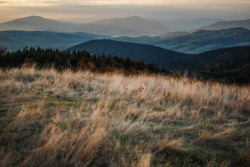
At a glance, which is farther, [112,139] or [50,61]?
[50,61]

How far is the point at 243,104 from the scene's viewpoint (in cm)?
541

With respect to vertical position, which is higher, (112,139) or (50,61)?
(50,61)

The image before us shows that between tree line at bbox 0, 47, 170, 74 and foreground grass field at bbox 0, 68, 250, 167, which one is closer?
foreground grass field at bbox 0, 68, 250, 167

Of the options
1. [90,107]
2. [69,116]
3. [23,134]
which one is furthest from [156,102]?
[23,134]

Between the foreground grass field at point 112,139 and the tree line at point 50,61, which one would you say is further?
the tree line at point 50,61

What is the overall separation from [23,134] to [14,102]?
5.96 ft

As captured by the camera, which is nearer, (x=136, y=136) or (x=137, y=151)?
(x=137, y=151)

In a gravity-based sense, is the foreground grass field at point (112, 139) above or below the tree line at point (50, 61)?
below

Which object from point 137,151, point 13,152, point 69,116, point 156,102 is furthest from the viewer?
point 156,102

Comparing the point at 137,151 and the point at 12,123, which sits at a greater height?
the point at 12,123

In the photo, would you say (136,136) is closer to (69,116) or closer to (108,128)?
(108,128)

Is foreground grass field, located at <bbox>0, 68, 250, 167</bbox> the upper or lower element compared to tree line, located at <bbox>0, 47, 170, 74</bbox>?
lower

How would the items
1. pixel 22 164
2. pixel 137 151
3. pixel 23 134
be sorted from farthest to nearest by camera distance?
pixel 23 134, pixel 137 151, pixel 22 164

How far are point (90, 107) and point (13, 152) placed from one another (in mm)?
2174
